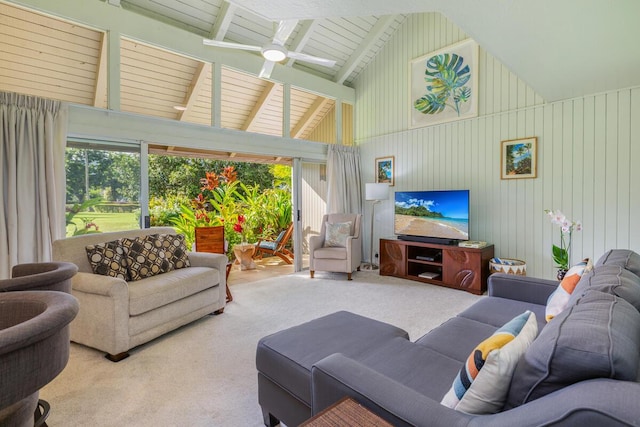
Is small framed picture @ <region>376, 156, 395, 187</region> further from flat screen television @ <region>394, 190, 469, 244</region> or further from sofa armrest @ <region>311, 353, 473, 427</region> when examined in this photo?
sofa armrest @ <region>311, 353, 473, 427</region>

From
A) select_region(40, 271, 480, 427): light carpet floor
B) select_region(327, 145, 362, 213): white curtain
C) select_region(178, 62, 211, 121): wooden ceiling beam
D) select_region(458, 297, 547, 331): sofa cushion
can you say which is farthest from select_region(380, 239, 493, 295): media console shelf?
select_region(178, 62, 211, 121): wooden ceiling beam

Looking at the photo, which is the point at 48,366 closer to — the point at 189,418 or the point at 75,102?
the point at 189,418

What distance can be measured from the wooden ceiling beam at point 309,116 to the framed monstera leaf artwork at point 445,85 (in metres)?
1.55

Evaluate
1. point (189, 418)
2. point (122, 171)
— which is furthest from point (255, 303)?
point (122, 171)

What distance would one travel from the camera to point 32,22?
3047 mm

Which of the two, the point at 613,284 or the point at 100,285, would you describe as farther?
the point at 100,285

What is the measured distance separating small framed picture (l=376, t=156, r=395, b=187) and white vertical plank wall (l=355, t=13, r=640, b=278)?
0.10 metres

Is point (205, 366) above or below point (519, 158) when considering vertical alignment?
below

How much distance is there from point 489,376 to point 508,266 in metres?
3.45

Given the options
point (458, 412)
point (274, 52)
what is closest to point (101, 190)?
point (274, 52)

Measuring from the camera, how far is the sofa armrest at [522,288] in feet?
7.03

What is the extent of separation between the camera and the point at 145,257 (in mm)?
2861

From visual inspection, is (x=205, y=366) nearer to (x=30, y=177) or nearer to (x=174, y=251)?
(x=174, y=251)

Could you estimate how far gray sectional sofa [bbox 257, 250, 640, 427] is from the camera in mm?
671
